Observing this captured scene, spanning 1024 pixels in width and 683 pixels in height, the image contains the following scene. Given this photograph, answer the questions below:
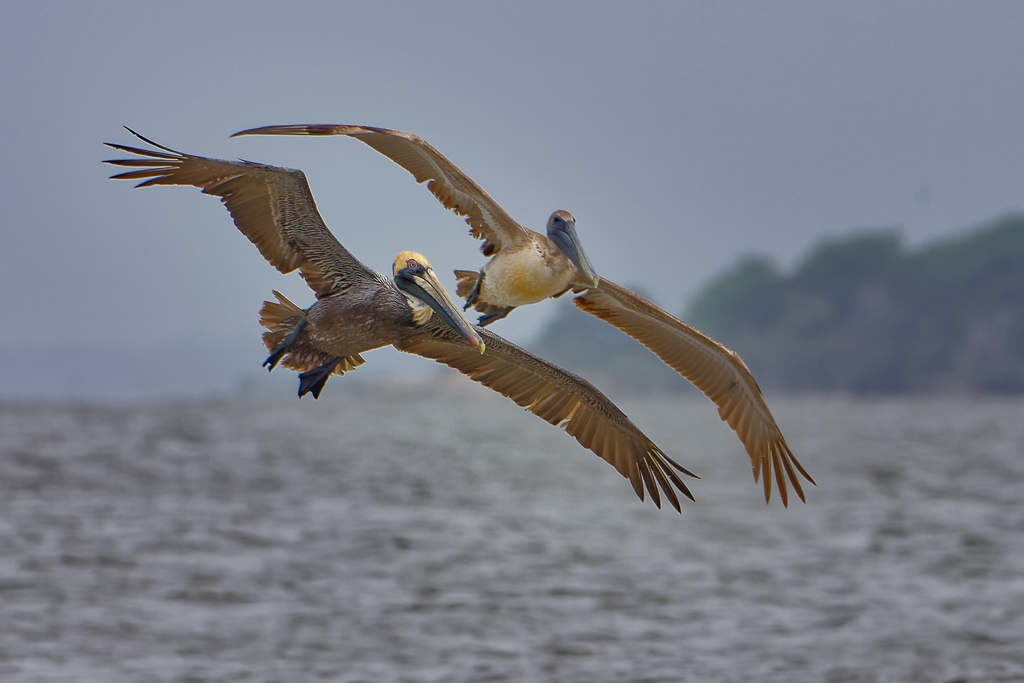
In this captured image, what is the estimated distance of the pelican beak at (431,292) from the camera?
865 cm

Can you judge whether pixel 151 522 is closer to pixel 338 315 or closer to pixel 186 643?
pixel 186 643

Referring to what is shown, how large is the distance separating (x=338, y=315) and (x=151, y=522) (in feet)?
63.5

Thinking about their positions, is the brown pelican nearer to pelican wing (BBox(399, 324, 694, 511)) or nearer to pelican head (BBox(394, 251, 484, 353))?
pelican head (BBox(394, 251, 484, 353))

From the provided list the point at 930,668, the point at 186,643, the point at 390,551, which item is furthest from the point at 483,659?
the point at 390,551

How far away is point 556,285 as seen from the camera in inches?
364

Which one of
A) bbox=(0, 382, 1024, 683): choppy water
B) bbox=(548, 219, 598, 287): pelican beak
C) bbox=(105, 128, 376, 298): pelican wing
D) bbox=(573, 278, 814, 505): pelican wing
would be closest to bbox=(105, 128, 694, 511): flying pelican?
bbox=(105, 128, 376, 298): pelican wing

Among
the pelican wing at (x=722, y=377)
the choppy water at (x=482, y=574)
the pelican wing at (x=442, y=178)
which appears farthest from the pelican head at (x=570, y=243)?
the choppy water at (x=482, y=574)

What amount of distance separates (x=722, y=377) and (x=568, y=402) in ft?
5.34

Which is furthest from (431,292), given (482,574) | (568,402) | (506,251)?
(482,574)

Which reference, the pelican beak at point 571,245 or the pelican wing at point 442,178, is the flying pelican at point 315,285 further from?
the pelican beak at point 571,245

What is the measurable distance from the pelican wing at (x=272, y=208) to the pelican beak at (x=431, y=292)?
1.41 feet

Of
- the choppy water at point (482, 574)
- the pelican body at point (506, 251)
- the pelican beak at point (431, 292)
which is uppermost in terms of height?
the pelican body at point (506, 251)

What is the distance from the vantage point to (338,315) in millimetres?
8984

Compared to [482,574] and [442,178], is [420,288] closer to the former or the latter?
[442,178]
